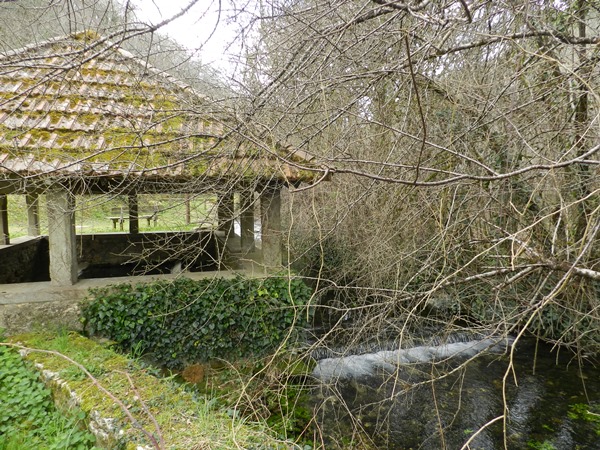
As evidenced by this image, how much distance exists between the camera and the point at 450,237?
Answer: 343cm

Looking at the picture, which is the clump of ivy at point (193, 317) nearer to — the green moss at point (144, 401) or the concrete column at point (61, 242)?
the concrete column at point (61, 242)

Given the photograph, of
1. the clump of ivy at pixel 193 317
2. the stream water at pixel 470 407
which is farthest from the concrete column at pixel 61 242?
the stream water at pixel 470 407

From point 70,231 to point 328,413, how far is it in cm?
402

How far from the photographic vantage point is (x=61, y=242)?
474 centimetres

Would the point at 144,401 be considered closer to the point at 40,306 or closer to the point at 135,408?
the point at 135,408

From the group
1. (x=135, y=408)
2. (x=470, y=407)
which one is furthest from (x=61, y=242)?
(x=470, y=407)

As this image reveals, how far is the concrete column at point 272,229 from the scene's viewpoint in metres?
5.37

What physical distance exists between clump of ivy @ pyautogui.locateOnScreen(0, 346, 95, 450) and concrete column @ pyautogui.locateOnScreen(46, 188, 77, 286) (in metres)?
1.09

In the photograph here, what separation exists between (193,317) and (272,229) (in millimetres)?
1529

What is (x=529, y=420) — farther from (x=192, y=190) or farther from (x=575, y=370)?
(x=192, y=190)

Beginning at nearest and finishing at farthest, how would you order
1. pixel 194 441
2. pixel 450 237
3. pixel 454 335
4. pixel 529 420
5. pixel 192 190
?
1. pixel 194 441
2. pixel 450 237
3. pixel 192 190
4. pixel 529 420
5. pixel 454 335

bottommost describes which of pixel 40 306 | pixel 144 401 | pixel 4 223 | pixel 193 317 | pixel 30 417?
pixel 30 417

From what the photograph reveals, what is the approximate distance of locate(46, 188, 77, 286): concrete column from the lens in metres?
4.61

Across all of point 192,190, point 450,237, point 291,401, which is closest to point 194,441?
point 192,190
